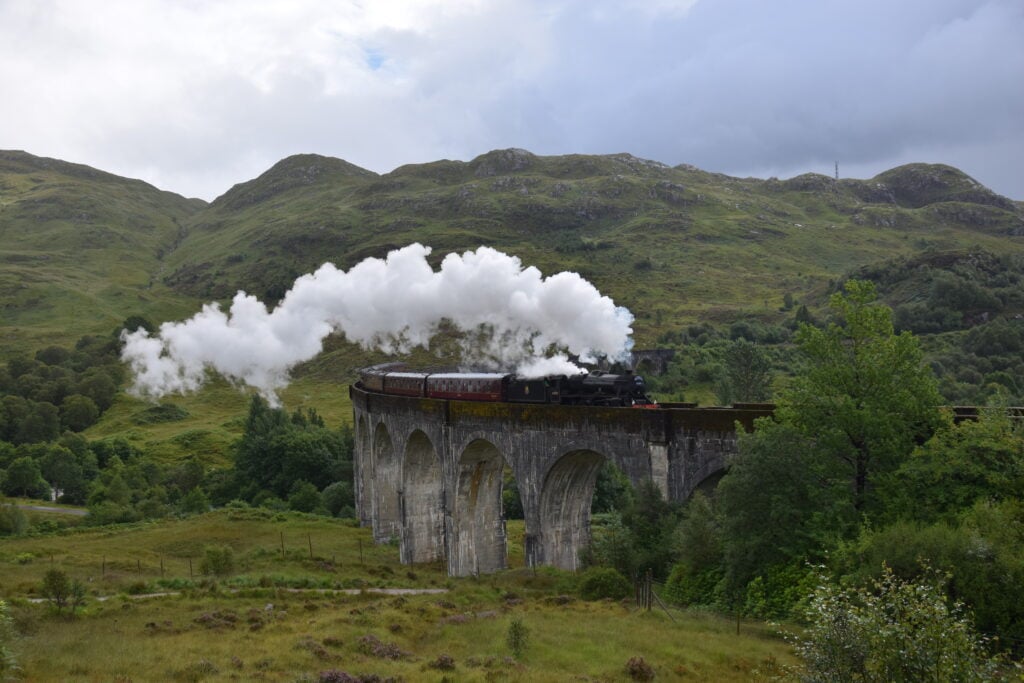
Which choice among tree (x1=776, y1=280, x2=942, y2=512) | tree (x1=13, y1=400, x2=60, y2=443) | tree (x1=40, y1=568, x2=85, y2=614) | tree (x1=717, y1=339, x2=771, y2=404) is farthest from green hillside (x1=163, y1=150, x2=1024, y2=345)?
tree (x1=40, y1=568, x2=85, y2=614)

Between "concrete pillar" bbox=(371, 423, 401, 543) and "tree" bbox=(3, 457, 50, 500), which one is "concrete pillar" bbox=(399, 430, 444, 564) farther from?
"tree" bbox=(3, 457, 50, 500)

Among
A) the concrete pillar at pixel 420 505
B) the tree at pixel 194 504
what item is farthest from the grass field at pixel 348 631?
the tree at pixel 194 504

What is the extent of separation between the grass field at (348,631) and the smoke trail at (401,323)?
11.6 metres

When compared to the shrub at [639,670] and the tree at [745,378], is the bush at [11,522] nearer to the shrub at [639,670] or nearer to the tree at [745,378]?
the shrub at [639,670]

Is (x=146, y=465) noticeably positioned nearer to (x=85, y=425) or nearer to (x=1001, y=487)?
(x=85, y=425)

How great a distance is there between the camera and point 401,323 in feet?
266

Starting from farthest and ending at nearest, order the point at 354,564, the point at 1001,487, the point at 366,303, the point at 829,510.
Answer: the point at 366,303
the point at 354,564
the point at 829,510
the point at 1001,487

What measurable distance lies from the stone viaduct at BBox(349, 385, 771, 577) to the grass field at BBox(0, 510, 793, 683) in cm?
255

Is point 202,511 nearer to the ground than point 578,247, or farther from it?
nearer to the ground

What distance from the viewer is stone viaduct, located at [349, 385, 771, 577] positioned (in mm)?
24312

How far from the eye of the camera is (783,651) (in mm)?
18250

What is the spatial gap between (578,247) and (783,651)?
14688cm

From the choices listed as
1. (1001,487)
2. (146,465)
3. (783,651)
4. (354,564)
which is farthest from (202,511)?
(1001,487)

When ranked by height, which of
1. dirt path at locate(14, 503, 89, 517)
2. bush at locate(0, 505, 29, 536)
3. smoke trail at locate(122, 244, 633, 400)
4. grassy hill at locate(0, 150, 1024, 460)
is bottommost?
dirt path at locate(14, 503, 89, 517)
